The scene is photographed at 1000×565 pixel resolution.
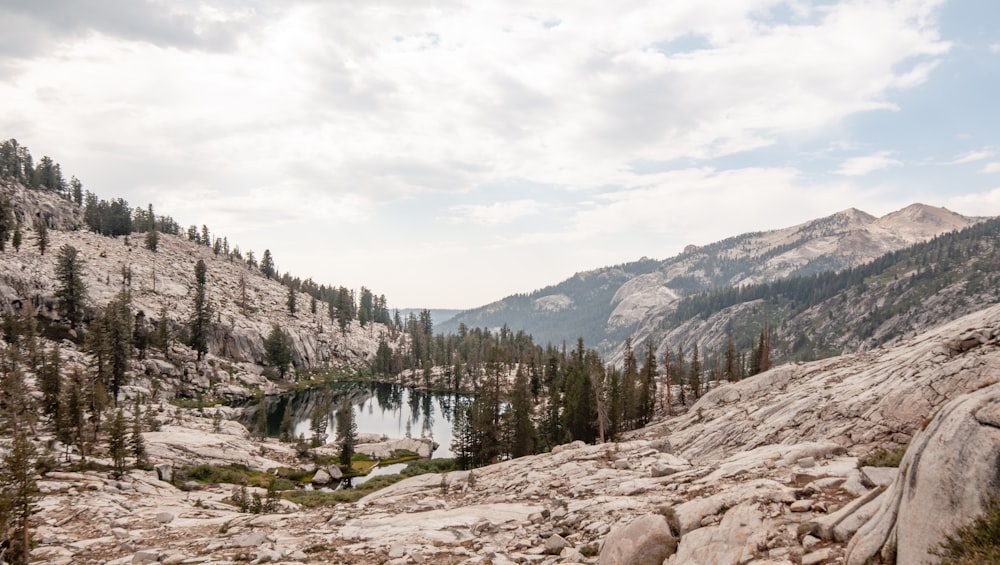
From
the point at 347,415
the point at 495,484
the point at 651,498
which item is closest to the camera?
the point at 651,498

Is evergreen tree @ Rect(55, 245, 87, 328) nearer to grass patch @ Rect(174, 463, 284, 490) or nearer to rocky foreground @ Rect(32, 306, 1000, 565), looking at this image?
rocky foreground @ Rect(32, 306, 1000, 565)

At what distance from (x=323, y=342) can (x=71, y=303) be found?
8592cm

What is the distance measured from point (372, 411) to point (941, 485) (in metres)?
140

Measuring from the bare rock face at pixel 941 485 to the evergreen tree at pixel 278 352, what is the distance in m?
163

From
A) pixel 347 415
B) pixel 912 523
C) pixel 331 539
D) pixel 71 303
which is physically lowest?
pixel 347 415

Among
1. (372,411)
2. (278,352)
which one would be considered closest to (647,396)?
(372,411)

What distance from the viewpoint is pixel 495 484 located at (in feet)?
121

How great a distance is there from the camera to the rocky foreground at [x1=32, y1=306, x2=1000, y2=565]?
10.3 meters

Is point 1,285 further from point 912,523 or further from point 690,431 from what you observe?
point 912,523

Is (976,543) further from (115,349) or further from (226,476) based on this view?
(115,349)

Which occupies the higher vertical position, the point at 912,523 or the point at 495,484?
the point at 912,523

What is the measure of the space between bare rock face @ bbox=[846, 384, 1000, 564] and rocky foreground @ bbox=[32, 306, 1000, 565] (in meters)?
0.03

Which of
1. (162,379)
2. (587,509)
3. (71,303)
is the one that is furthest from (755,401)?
(71,303)

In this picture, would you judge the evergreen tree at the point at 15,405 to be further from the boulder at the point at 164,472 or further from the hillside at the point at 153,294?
the hillside at the point at 153,294
